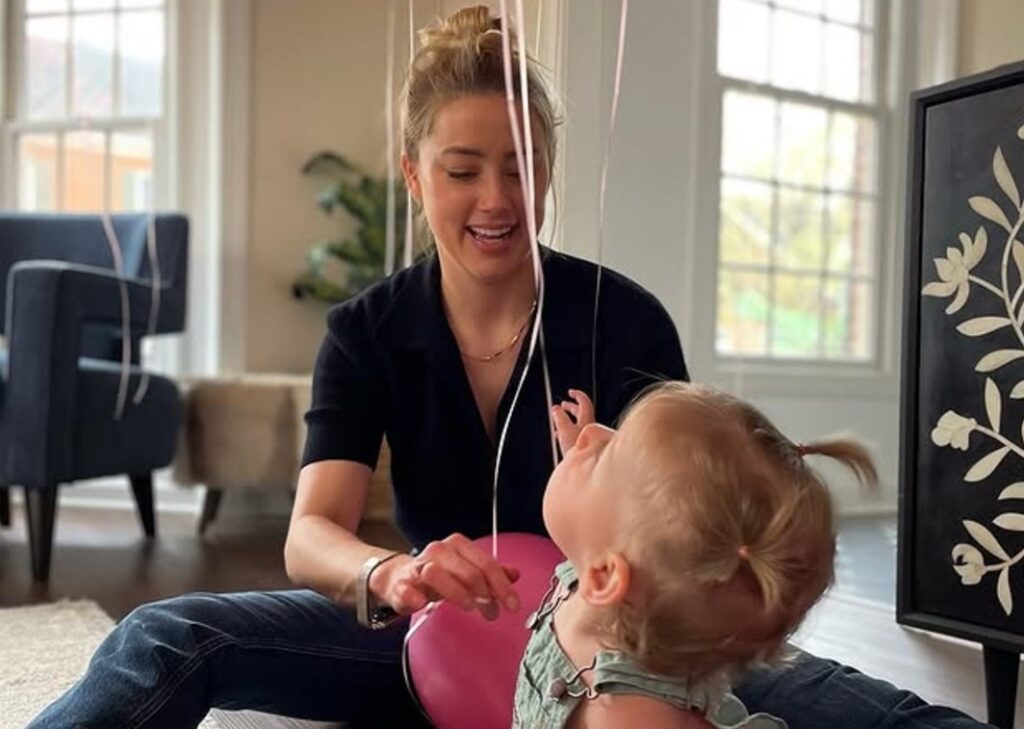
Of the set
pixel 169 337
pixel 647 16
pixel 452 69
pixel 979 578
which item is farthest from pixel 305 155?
pixel 979 578

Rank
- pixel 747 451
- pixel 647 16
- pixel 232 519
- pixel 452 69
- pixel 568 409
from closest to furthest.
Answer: pixel 747 451 < pixel 568 409 < pixel 452 69 < pixel 647 16 < pixel 232 519

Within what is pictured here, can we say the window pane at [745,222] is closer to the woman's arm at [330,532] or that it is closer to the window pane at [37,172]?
the window pane at [37,172]

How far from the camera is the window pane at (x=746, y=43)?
2846mm

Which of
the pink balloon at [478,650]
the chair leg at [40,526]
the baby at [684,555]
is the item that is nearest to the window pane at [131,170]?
the chair leg at [40,526]

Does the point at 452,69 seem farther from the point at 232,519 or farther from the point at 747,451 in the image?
the point at 232,519

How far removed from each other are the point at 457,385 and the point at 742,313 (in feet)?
7.16

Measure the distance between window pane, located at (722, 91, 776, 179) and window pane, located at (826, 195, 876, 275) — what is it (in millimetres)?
301

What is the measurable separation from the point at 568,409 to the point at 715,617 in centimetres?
22

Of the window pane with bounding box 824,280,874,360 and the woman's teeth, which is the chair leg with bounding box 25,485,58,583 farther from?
the window pane with bounding box 824,280,874,360

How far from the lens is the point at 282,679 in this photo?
40.6 inches

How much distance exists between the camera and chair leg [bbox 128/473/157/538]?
2479mm

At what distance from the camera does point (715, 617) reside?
71cm

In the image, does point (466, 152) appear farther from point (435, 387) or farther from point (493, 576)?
point (493, 576)

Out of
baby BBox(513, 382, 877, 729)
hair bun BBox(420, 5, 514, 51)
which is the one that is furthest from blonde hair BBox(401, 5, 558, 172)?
baby BBox(513, 382, 877, 729)
